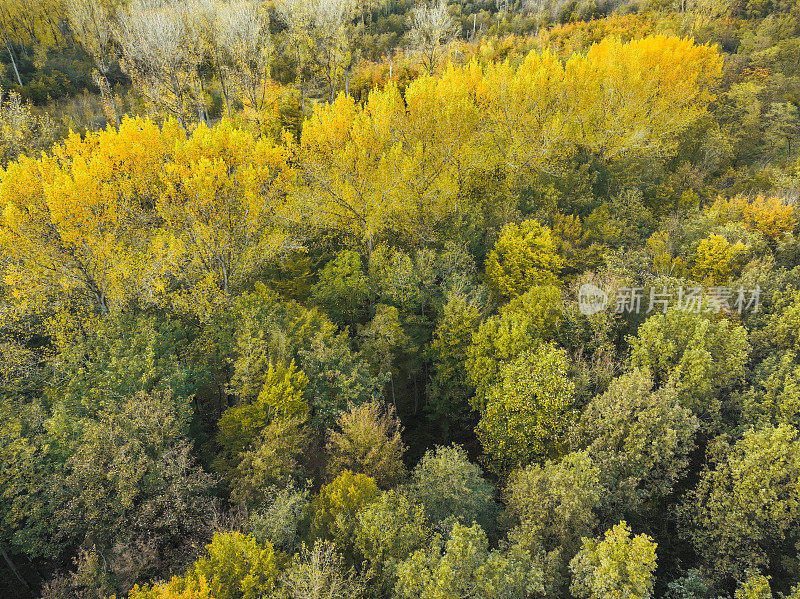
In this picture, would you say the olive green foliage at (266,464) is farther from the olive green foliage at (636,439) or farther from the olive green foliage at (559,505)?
the olive green foliage at (636,439)

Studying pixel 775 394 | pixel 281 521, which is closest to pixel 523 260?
pixel 775 394

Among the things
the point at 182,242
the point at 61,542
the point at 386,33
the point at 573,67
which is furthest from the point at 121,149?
the point at 386,33

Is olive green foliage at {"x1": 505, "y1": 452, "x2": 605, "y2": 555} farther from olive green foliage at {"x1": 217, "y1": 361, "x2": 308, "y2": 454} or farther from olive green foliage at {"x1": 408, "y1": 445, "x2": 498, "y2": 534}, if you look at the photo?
olive green foliage at {"x1": 217, "y1": 361, "x2": 308, "y2": 454}

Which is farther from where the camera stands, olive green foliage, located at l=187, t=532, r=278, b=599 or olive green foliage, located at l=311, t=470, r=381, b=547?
olive green foliage, located at l=311, t=470, r=381, b=547

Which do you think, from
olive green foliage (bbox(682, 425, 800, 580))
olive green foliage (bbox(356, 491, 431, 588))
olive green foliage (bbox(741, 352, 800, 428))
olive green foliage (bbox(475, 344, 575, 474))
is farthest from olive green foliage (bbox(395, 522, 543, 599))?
olive green foliage (bbox(741, 352, 800, 428))

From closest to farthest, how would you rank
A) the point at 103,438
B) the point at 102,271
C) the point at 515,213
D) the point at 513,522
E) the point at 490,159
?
the point at 103,438 → the point at 513,522 → the point at 102,271 → the point at 515,213 → the point at 490,159

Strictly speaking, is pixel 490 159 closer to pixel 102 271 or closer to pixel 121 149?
pixel 121 149
